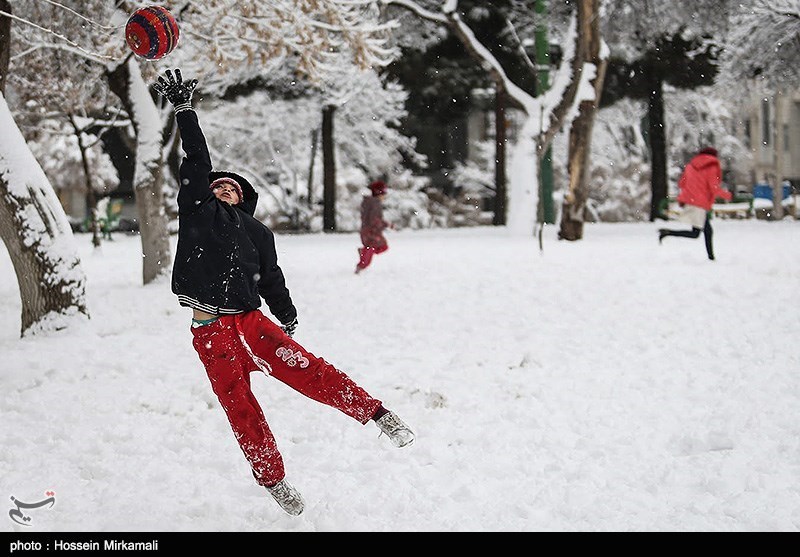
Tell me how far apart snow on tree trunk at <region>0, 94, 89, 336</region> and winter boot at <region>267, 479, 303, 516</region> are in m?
6.22

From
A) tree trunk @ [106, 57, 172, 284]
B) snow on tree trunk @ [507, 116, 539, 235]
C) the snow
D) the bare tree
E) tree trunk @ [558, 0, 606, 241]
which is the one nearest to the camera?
the snow

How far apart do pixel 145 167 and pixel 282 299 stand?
953 centimetres

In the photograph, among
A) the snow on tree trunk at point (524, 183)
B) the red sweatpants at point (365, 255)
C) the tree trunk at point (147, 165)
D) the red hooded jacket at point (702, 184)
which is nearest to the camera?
the tree trunk at point (147, 165)

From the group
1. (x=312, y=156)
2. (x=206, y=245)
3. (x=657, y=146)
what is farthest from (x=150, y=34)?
(x=312, y=156)

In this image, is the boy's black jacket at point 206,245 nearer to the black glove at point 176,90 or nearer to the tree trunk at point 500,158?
the black glove at point 176,90

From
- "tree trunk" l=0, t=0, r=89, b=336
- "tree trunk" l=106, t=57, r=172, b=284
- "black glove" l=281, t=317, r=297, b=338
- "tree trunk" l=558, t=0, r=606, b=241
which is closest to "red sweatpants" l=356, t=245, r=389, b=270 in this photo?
"tree trunk" l=106, t=57, r=172, b=284

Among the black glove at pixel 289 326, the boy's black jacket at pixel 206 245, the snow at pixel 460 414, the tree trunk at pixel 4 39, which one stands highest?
the tree trunk at pixel 4 39

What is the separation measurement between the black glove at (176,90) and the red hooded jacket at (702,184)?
10.8 m

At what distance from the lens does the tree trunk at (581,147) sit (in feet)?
64.8

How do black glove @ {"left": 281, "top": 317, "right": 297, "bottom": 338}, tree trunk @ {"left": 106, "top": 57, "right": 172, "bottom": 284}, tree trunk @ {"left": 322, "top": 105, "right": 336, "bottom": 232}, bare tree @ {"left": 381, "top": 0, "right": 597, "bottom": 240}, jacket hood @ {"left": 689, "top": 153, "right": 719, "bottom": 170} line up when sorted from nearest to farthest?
black glove @ {"left": 281, "top": 317, "right": 297, "bottom": 338} < tree trunk @ {"left": 106, "top": 57, "right": 172, "bottom": 284} < jacket hood @ {"left": 689, "top": 153, "right": 719, "bottom": 170} < bare tree @ {"left": 381, "top": 0, "right": 597, "bottom": 240} < tree trunk @ {"left": 322, "top": 105, "right": 336, "bottom": 232}

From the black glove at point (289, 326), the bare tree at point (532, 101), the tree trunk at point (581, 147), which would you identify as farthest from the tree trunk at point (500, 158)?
the black glove at point (289, 326)

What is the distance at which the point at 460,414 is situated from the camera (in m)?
6.84

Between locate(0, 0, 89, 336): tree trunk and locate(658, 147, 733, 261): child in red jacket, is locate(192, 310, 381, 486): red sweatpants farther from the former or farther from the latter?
locate(658, 147, 733, 261): child in red jacket

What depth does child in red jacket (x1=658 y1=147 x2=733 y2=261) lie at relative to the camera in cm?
1417
